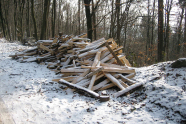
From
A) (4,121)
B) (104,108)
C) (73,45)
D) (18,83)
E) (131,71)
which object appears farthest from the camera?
(73,45)

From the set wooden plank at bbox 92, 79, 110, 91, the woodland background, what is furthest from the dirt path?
the woodland background

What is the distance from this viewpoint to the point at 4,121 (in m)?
2.78

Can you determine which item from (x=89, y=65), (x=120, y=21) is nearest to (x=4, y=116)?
(x=89, y=65)

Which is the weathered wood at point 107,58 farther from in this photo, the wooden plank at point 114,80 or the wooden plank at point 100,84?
the wooden plank at point 100,84

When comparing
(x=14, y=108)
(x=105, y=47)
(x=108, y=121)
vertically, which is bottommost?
(x=108, y=121)

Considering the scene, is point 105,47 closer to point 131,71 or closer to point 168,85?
point 131,71

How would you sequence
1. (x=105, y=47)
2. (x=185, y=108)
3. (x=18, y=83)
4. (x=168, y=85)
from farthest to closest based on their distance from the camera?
(x=105, y=47)
(x=18, y=83)
(x=168, y=85)
(x=185, y=108)

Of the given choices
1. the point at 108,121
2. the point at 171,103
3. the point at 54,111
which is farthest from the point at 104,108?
the point at 171,103

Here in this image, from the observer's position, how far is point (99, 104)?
3801 mm

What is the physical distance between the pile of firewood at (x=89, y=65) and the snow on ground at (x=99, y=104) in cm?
35

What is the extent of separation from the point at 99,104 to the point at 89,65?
223 centimetres

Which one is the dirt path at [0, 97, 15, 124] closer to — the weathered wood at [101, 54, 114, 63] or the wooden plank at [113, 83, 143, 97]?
the wooden plank at [113, 83, 143, 97]

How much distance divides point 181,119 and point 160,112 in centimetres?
45

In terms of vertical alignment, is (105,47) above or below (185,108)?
above
